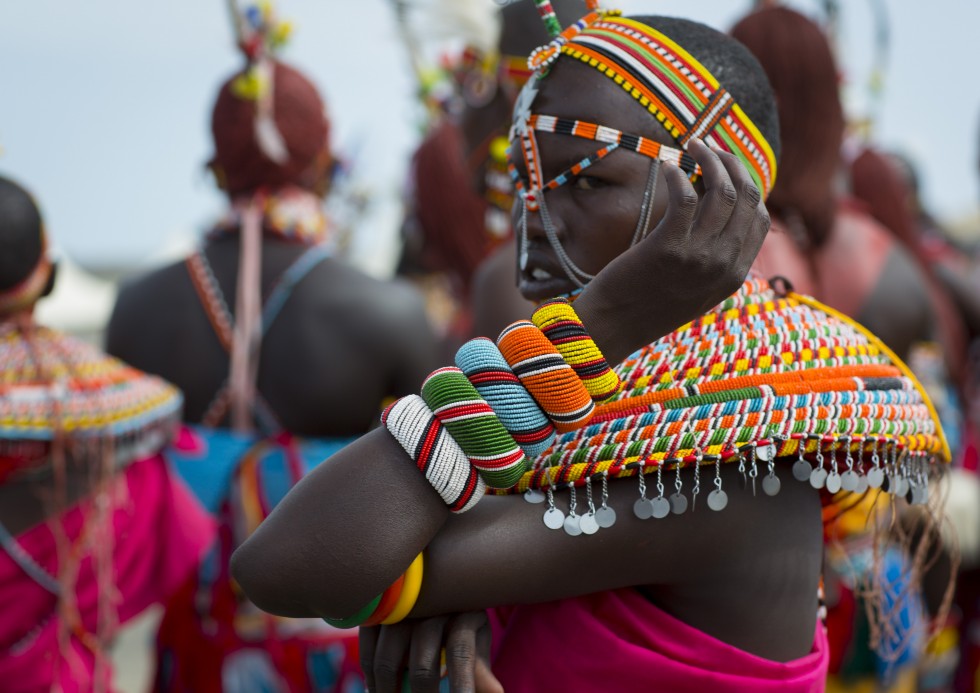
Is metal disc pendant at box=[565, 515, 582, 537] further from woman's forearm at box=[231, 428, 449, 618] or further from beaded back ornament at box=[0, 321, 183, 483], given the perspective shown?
beaded back ornament at box=[0, 321, 183, 483]

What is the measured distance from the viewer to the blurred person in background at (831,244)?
3305 millimetres

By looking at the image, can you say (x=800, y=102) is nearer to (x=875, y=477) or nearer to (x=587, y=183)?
(x=587, y=183)

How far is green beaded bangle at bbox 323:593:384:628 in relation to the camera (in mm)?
1440

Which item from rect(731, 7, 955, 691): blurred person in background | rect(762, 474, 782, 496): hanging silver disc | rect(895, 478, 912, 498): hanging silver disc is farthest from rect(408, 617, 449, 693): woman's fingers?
rect(731, 7, 955, 691): blurred person in background

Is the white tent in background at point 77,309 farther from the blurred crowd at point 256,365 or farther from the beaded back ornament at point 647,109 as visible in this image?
the beaded back ornament at point 647,109

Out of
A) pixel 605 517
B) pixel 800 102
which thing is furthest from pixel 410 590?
pixel 800 102

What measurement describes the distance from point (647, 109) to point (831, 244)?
2136 millimetres

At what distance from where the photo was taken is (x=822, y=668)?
174 centimetres

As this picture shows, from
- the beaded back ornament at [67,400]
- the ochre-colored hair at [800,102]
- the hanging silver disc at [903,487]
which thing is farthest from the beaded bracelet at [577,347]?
the ochre-colored hair at [800,102]

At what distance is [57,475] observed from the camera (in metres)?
2.85

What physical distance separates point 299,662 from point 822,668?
7.08 feet

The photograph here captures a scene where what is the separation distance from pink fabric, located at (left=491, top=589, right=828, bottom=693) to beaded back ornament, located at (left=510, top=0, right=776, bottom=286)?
52 cm

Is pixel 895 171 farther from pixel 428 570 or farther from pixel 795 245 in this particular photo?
pixel 428 570

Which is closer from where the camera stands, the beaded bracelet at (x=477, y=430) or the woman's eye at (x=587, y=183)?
the beaded bracelet at (x=477, y=430)
